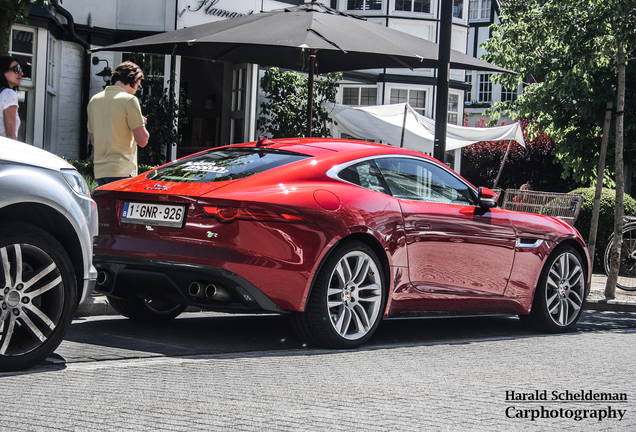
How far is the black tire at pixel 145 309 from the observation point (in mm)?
6730

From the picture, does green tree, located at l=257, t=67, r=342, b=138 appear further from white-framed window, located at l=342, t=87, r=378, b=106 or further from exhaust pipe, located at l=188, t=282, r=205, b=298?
exhaust pipe, located at l=188, t=282, r=205, b=298

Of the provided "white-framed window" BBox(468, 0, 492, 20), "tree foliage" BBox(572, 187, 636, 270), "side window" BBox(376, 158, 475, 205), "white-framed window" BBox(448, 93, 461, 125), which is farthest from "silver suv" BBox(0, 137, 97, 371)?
"white-framed window" BBox(468, 0, 492, 20)

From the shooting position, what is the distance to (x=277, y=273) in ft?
18.1

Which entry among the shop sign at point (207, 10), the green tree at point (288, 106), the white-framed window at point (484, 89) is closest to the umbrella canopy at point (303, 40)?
the shop sign at point (207, 10)

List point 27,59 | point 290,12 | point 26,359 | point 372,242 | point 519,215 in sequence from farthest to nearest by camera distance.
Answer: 1. point 27,59
2. point 290,12
3. point 519,215
4. point 372,242
5. point 26,359

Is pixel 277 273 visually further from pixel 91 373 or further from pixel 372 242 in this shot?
pixel 91 373

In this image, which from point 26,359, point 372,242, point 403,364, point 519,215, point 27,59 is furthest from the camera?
point 27,59

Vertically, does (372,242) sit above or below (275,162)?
below

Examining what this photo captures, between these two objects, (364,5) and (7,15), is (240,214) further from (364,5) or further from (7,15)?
(364,5)

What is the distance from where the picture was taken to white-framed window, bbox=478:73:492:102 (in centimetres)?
4509

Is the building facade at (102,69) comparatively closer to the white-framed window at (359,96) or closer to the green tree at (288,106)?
the green tree at (288,106)

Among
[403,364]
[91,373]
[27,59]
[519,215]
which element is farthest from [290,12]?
[27,59]

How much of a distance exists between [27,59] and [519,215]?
450 inches

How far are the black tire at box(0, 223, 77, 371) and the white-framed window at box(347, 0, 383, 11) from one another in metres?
21.4
